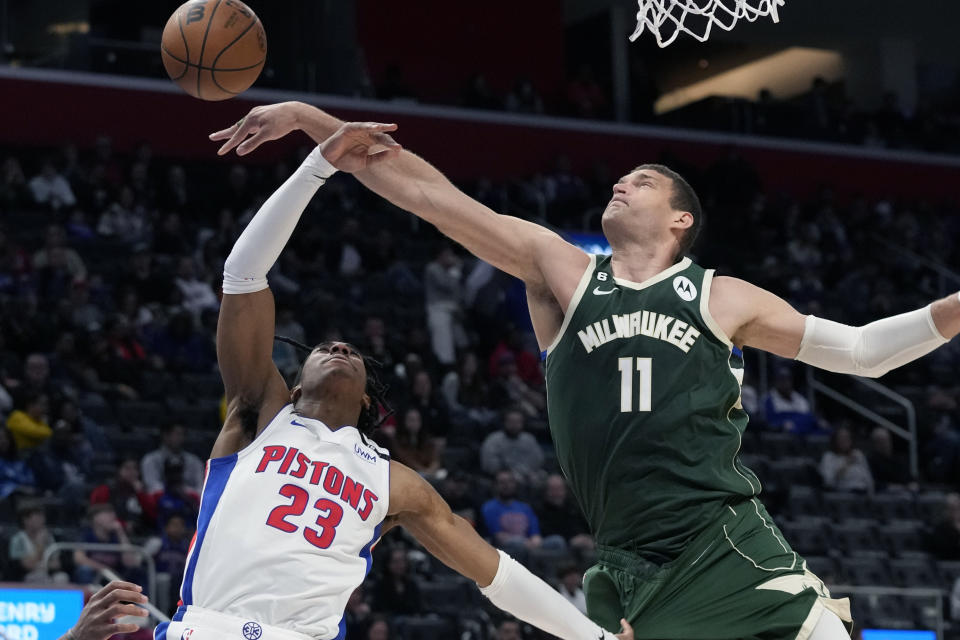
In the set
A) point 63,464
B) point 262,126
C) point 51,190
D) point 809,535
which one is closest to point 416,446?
point 63,464

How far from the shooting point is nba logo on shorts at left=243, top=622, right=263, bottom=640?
4605 millimetres

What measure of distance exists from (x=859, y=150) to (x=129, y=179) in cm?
1239

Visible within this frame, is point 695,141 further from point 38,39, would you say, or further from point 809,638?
point 809,638

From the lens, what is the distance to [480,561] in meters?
4.95

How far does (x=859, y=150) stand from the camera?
23531mm

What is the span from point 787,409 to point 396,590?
21.9 feet

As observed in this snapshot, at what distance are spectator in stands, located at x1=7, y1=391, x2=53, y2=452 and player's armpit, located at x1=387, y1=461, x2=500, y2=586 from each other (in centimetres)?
780

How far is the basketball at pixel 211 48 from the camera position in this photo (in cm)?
586

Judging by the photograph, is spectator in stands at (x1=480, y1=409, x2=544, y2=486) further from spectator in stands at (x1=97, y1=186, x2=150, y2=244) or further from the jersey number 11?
the jersey number 11

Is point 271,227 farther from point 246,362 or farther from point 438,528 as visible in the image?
point 438,528

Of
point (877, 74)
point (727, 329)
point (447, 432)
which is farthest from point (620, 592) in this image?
point (877, 74)

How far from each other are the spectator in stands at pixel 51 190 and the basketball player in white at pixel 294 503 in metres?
11.5

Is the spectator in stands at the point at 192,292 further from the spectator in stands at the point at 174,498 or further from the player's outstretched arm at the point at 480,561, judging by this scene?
the player's outstretched arm at the point at 480,561

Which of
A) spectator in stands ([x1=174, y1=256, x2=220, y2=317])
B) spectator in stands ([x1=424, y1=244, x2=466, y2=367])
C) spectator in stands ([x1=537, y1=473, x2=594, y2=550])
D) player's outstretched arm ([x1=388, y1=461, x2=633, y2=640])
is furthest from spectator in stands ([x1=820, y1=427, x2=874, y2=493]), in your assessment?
player's outstretched arm ([x1=388, y1=461, x2=633, y2=640])
